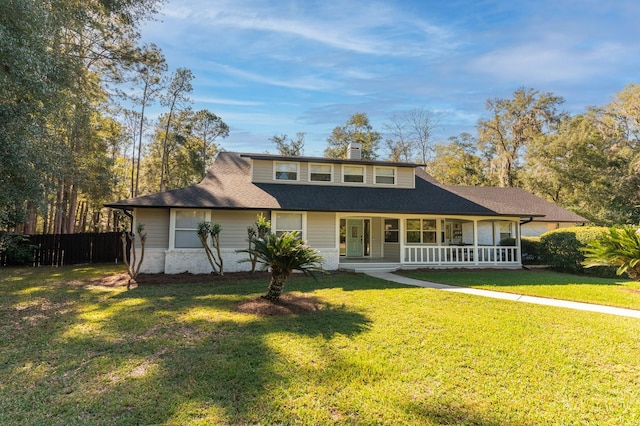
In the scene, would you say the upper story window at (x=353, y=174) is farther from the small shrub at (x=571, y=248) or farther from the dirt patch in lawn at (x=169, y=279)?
the small shrub at (x=571, y=248)

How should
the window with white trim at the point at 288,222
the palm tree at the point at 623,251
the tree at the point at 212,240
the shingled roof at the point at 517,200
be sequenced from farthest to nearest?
the shingled roof at the point at 517,200 → the window with white trim at the point at 288,222 → the tree at the point at 212,240 → the palm tree at the point at 623,251

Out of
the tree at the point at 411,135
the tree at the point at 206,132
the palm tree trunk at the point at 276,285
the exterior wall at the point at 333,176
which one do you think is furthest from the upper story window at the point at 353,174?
the tree at the point at 411,135

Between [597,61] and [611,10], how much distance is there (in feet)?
18.5

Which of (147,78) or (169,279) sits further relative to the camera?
(147,78)

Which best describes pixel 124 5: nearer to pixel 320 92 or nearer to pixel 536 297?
pixel 320 92

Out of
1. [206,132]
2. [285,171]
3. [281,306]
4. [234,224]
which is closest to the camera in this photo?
[281,306]

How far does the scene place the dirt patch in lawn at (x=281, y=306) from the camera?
642 centimetres

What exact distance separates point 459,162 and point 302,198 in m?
25.2

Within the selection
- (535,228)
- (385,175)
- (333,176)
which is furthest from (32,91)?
(535,228)

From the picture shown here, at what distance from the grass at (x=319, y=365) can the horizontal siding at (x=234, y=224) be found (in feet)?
15.8

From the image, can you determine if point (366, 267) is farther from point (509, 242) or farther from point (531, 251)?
point (531, 251)

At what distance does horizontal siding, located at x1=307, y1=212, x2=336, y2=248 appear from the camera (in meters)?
12.7

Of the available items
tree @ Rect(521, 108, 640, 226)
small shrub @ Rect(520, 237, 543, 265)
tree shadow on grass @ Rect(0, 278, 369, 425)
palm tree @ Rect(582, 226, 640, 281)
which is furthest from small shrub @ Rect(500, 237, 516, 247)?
tree shadow on grass @ Rect(0, 278, 369, 425)

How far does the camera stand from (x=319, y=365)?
4082 millimetres
